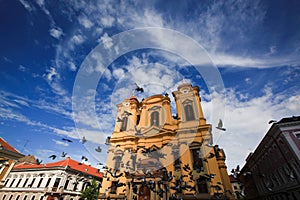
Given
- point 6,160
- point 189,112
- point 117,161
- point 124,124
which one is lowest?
point 6,160

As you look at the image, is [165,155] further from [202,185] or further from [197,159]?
[202,185]

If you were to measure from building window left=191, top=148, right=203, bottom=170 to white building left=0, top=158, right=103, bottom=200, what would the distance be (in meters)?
21.6

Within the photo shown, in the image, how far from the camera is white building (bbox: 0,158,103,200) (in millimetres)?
27642

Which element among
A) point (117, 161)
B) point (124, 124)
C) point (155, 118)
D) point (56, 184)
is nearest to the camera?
point (117, 161)

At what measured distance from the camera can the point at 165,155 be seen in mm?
20234

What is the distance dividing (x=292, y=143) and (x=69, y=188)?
116 feet

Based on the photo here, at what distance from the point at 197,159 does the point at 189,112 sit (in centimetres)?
747

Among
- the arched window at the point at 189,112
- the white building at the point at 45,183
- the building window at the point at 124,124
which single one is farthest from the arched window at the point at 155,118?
the white building at the point at 45,183

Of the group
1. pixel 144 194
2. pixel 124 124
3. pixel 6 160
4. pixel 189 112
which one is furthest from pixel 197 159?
pixel 6 160

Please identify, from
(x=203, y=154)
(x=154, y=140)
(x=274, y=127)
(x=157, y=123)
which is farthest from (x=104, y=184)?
(x=274, y=127)

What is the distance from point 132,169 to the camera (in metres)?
21.3

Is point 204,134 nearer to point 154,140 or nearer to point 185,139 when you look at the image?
point 185,139

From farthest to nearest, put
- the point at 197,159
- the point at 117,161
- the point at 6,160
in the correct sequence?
the point at 117,161
the point at 6,160
the point at 197,159

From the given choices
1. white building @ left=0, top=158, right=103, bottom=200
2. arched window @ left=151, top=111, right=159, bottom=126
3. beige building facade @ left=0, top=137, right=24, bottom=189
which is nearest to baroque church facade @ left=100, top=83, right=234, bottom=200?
arched window @ left=151, top=111, right=159, bottom=126
